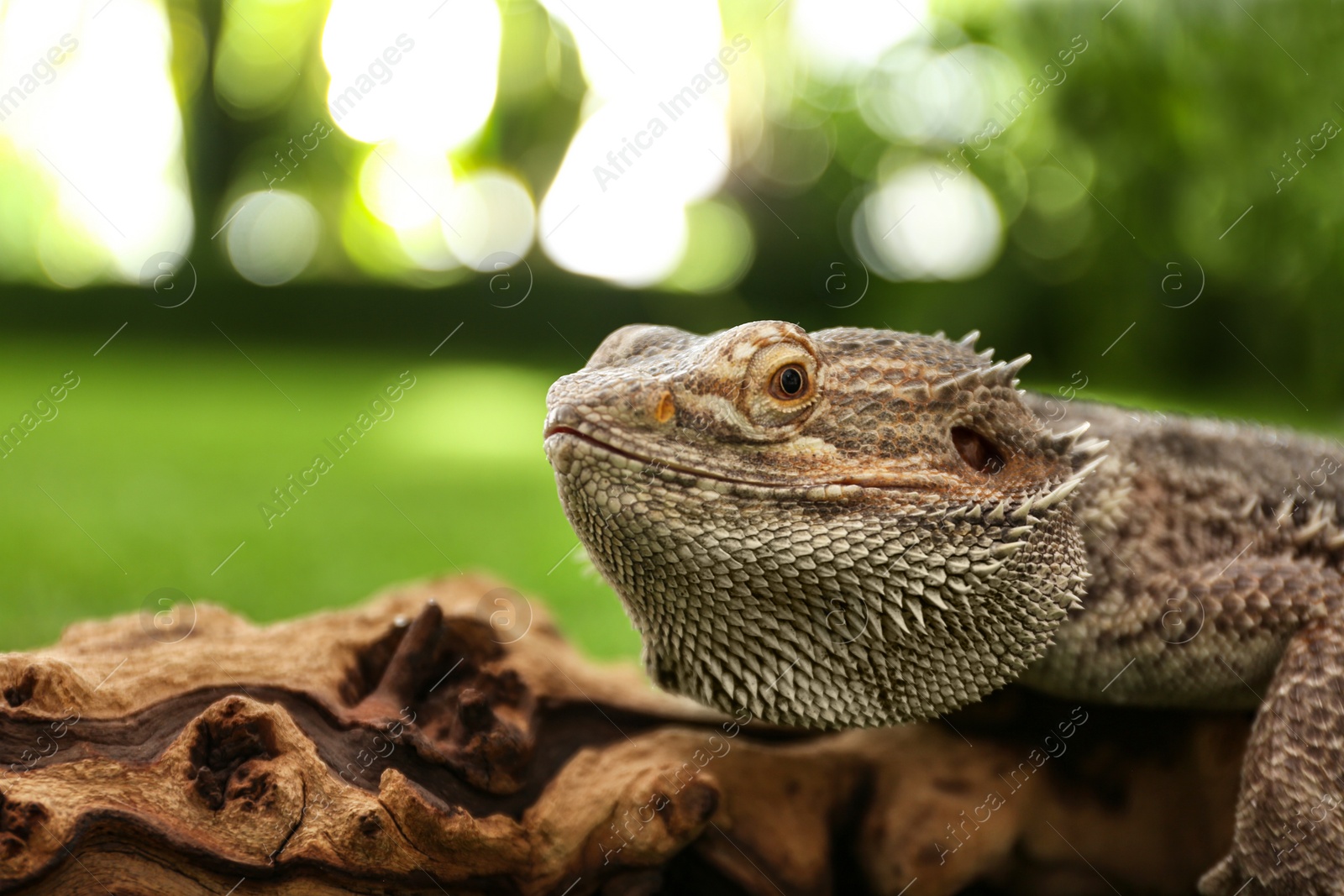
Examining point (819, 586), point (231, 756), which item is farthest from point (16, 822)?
point (819, 586)

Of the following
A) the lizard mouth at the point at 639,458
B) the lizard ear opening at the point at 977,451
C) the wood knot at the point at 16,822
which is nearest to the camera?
the wood knot at the point at 16,822

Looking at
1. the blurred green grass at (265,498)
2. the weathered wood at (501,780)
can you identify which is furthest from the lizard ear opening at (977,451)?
the blurred green grass at (265,498)

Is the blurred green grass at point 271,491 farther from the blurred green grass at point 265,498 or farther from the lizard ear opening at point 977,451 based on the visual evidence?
the lizard ear opening at point 977,451

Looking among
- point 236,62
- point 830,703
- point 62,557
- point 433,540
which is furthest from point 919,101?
point 236,62

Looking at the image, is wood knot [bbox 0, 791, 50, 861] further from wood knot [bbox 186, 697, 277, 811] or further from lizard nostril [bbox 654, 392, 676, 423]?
lizard nostril [bbox 654, 392, 676, 423]

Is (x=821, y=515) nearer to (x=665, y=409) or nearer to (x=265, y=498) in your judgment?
(x=665, y=409)

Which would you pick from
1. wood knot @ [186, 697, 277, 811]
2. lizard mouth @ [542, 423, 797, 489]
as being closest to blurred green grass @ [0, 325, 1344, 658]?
lizard mouth @ [542, 423, 797, 489]
